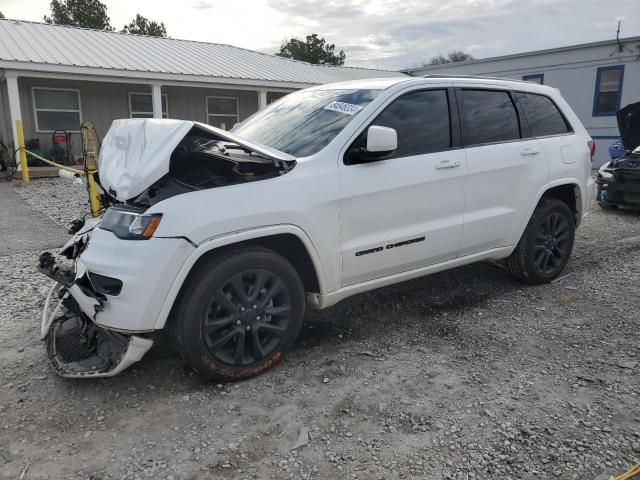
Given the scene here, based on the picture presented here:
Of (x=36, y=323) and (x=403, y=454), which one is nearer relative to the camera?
(x=403, y=454)

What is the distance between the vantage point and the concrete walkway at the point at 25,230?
6.75m

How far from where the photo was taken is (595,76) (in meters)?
17.4

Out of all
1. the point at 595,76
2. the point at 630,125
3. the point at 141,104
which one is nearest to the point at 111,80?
the point at 141,104

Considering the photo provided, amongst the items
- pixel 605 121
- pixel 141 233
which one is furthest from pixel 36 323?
pixel 605 121

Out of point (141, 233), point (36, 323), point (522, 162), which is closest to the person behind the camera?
point (141, 233)

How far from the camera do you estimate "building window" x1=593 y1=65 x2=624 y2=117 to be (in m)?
16.9

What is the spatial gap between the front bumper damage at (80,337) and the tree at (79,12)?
40.9 m

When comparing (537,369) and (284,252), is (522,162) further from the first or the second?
(284,252)

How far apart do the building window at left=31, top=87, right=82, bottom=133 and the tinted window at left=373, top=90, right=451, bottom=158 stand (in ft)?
49.6

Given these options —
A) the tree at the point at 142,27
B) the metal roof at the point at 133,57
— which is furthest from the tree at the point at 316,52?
the metal roof at the point at 133,57

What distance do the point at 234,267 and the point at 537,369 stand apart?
212 centimetres

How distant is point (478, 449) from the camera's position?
265 cm

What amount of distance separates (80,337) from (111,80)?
1346 centimetres

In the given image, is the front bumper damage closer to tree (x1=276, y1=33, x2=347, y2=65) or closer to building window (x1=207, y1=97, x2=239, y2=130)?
building window (x1=207, y1=97, x2=239, y2=130)
